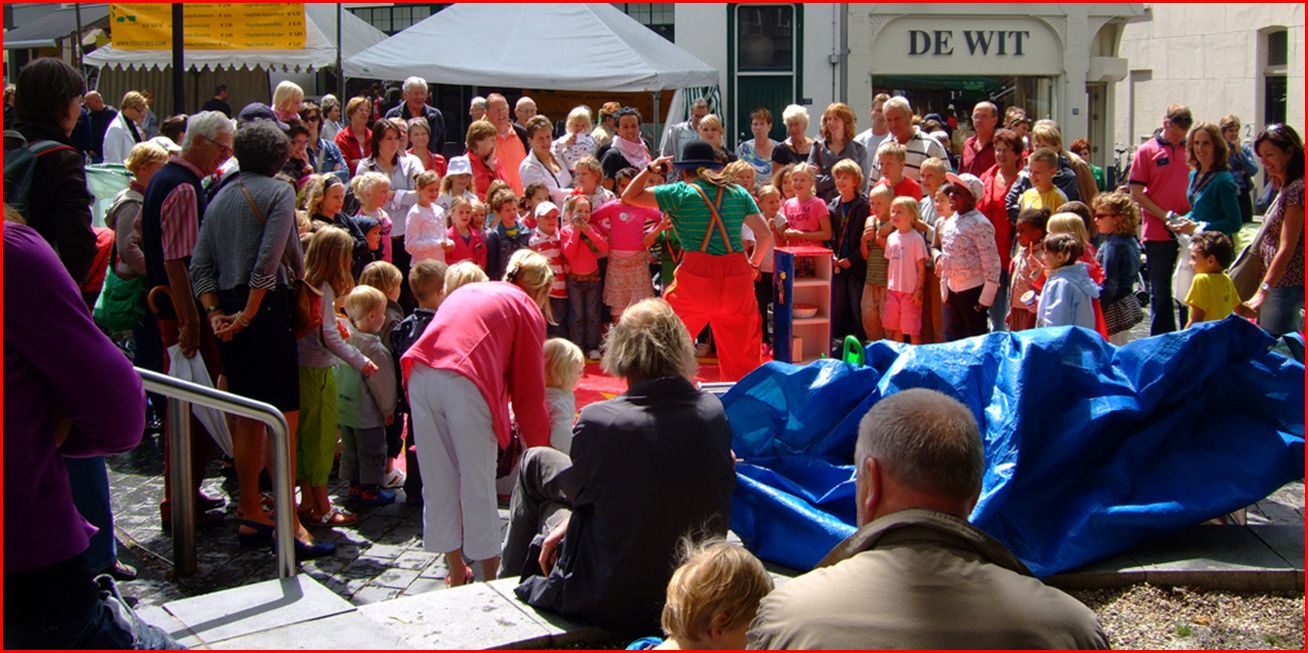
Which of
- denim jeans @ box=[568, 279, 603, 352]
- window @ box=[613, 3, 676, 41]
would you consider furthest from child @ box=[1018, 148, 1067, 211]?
window @ box=[613, 3, 676, 41]

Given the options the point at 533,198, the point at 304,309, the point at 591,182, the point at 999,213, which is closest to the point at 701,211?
the point at 591,182

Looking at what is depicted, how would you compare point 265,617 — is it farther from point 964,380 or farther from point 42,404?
point 964,380

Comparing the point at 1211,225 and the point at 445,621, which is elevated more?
the point at 1211,225

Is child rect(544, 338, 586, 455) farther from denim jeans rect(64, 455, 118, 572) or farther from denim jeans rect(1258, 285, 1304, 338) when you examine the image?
denim jeans rect(1258, 285, 1304, 338)

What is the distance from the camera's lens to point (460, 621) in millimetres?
4293

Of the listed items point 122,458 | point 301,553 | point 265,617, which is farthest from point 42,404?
point 122,458

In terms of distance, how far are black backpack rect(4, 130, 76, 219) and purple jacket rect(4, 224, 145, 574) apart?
103 inches

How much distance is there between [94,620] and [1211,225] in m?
8.15

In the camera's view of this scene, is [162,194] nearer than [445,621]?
No

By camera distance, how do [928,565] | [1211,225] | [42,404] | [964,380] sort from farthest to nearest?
[1211,225], [964,380], [42,404], [928,565]

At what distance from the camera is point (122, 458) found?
7.16m

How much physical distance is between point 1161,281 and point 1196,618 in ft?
19.2

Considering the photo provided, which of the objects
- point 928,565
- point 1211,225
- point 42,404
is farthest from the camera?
point 1211,225

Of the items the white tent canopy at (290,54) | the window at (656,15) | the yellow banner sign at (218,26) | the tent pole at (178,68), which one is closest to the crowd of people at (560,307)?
the tent pole at (178,68)
